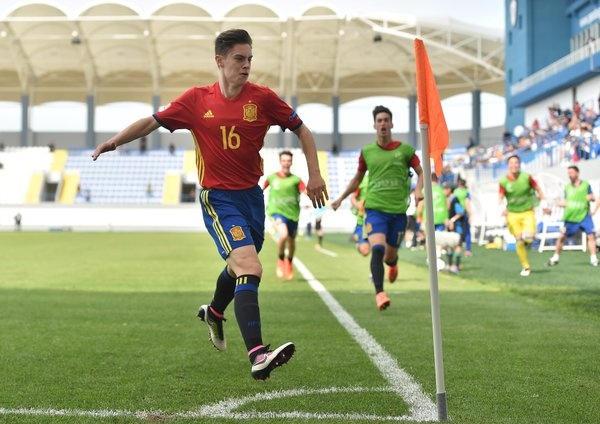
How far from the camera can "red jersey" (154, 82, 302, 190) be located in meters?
5.48

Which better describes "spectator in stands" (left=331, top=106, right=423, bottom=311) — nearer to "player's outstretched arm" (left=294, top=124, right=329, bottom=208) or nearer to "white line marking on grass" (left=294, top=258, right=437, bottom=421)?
"white line marking on grass" (left=294, top=258, right=437, bottom=421)

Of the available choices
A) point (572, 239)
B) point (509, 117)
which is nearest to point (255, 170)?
point (572, 239)

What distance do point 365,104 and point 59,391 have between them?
245 ft

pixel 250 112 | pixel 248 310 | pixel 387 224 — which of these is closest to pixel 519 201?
pixel 387 224

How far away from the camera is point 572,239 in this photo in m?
26.1

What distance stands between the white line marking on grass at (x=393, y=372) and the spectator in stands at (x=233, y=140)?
33.5 inches

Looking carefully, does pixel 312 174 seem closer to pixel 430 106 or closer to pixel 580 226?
pixel 430 106

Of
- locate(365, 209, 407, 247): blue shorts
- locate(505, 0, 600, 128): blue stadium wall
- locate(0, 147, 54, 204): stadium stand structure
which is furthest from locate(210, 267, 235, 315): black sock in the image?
locate(0, 147, 54, 204): stadium stand structure

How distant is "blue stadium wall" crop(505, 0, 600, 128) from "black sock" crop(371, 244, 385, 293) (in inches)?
1350

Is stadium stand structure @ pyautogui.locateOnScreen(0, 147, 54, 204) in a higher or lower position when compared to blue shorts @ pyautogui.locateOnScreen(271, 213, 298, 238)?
higher

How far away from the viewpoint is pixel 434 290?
444 cm

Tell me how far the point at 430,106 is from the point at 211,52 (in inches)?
2408

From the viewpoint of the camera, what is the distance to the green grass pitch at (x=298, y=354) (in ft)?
15.0

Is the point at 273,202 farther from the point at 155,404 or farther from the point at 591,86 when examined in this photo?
the point at 591,86
